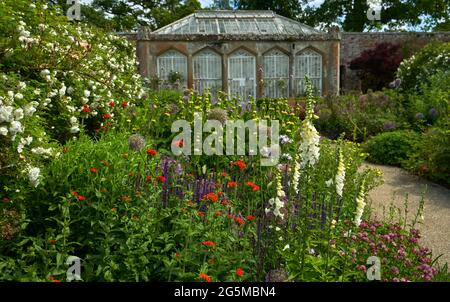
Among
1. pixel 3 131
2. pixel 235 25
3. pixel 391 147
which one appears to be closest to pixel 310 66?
pixel 235 25

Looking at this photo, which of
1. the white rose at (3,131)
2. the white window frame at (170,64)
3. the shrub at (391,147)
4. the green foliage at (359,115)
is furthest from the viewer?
the white window frame at (170,64)

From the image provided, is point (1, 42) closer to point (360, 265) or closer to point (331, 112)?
point (360, 265)

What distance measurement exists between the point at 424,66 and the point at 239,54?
6573mm

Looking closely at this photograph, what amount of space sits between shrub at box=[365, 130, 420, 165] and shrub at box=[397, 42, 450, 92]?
5660 millimetres

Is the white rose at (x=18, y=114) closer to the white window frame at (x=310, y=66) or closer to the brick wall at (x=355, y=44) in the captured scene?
the white window frame at (x=310, y=66)

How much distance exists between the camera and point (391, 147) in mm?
8438

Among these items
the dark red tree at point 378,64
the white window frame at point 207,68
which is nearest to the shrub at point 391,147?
the white window frame at point 207,68

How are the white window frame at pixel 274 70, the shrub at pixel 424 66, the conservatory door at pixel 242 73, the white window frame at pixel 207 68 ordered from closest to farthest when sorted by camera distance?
the shrub at pixel 424 66 → the white window frame at pixel 207 68 → the conservatory door at pixel 242 73 → the white window frame at pixel 274 70

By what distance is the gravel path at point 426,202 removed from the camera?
4.54m

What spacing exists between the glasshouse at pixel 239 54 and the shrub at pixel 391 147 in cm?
878

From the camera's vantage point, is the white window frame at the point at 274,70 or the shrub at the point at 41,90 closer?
the shrub at the point at 41,90

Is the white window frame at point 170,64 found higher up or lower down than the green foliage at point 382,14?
lower down
